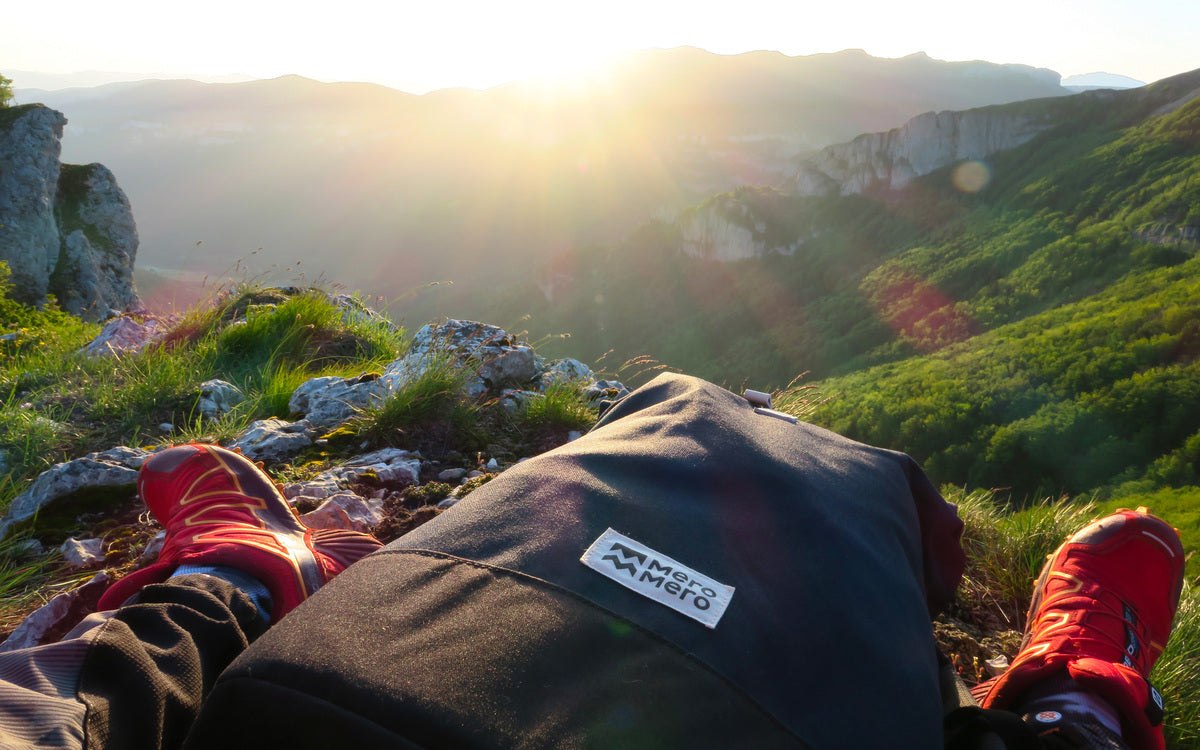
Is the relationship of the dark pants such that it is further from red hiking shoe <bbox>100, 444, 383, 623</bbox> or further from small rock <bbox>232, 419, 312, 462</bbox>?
small rock <bbox>232, 419, 312, 462</bbox>

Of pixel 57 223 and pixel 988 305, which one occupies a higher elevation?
pixel 57 223

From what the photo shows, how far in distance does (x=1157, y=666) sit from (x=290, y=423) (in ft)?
11.9

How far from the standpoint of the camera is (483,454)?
9.67ft

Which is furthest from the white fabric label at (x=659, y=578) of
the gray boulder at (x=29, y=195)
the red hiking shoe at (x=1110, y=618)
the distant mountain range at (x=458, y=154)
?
the distant mountain range at (x=458, y=154)

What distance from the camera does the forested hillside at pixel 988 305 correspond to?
1176 inches

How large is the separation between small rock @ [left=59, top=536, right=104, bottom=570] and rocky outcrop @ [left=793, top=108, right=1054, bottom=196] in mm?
81827

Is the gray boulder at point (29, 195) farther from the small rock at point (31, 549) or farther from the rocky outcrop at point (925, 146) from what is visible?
the rocky outcrop at point (925, 146)

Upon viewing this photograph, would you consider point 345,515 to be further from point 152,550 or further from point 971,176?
point 971,176

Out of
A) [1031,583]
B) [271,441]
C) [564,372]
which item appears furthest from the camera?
[564,372]

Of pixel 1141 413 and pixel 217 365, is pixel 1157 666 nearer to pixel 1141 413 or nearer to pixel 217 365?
pixel 217 365

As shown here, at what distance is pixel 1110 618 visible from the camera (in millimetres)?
1734

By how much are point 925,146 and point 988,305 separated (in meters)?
31.6

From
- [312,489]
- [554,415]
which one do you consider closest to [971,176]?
[554,415]

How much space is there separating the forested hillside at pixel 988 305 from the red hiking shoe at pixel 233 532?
38.7 feet
